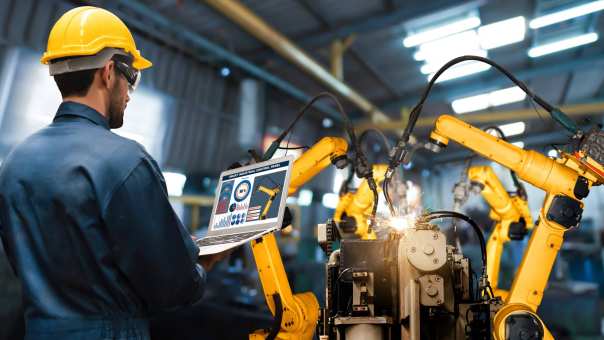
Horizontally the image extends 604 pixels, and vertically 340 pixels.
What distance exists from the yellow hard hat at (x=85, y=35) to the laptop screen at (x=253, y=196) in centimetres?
72

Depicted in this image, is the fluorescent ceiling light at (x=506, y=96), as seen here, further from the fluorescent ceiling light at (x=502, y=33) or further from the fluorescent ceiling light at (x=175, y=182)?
the fluorescent ceiling light at (x=175, y=182)

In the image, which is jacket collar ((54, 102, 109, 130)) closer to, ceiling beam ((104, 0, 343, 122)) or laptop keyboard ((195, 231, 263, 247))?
laptop keyboard ((195, 231, 263, 247))

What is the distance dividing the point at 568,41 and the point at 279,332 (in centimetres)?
634

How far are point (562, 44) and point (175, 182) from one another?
6106mm

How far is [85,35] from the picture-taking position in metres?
1.39

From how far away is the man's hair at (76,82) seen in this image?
135 cm

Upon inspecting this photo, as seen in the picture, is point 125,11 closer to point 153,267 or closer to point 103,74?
point 103,74

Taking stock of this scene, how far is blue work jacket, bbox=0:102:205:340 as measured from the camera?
115 cm

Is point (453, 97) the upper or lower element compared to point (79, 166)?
upper

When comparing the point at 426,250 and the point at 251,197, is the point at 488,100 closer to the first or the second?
the point at 426,250

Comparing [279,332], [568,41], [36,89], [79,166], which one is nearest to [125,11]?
[36,89]

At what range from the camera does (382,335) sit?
1.84m

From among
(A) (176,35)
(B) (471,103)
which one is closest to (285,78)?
(A) (176,35)

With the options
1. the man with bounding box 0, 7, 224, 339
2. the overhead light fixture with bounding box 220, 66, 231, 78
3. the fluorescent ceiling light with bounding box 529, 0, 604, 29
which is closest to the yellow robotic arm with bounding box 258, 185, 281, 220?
the man with bounding box 0, 7, 224, 339
